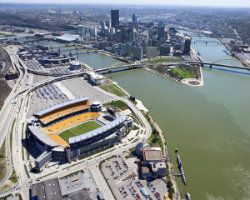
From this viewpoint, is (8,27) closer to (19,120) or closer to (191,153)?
(19,120)

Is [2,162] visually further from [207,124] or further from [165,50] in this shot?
[165,50]

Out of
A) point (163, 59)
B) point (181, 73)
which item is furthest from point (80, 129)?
point (163, 59)

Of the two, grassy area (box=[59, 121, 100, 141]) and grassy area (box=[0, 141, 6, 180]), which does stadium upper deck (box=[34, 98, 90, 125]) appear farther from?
grassy area (box=[0, 141, 6, 180])

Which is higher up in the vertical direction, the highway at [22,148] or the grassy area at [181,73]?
the grassy area at [181,73]

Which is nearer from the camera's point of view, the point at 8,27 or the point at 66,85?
the point at 66,85

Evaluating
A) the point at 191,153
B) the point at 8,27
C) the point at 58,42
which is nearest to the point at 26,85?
the point at 191,153

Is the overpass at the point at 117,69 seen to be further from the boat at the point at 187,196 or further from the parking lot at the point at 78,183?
the boat at the point at 187,196

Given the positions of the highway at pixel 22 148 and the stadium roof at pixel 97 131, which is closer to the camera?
the highway at pixel 22 148

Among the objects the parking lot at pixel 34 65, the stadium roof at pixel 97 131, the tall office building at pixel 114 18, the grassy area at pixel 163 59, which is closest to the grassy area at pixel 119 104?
the stadium roof at pixel 97 131
